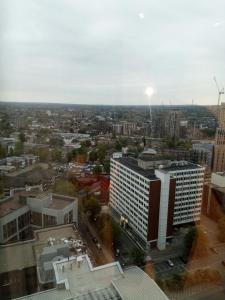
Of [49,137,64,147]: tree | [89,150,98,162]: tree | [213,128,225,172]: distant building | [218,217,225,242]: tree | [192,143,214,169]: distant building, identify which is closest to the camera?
[218,217,225,242]: tree

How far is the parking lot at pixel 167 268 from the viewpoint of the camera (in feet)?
10.3

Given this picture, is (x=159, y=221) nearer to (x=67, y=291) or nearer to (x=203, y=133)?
(x=67, y=291)

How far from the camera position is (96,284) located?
168 centimetres

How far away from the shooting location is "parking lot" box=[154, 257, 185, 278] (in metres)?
3.14

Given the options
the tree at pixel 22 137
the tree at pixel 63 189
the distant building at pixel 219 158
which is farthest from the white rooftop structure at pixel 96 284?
the distant building at pixel 219 158

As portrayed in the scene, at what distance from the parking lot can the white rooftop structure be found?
1.36 meters

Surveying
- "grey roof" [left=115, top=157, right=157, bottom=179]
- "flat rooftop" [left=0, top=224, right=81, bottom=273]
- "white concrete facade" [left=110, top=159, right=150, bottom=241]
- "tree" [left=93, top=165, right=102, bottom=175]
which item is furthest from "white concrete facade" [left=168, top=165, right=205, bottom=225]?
"tree" [left=93, top=165, right=102, bottom=175]

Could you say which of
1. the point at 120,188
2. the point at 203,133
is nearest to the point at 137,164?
the point at 120,188

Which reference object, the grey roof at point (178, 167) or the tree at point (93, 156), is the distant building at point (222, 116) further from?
the tree at point (93, 156)

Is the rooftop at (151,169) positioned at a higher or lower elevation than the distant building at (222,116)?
lower

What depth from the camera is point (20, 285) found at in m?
2.03

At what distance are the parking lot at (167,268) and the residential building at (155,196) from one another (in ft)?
1.37

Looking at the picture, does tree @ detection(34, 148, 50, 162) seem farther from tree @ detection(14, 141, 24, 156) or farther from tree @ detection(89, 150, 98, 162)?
tree @ detection(89, 150, 98, 162)

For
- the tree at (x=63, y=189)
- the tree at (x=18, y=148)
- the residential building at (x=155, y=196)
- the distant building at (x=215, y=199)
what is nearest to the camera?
the residential building at (x=155, y=196)
